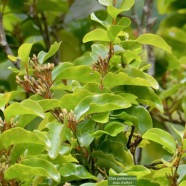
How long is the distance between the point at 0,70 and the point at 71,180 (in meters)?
1.02

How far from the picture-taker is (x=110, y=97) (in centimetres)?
99

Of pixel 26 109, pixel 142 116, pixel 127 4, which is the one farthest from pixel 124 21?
pixel 26 109

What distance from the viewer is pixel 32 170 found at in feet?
2.86

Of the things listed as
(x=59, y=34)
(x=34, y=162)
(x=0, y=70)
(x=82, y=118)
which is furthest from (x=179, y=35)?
(x=34, y=162)

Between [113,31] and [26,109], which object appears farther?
[113,31]

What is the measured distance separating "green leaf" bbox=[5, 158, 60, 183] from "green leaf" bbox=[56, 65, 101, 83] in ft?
0.72

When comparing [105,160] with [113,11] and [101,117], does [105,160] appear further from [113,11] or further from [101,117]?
[113,11]

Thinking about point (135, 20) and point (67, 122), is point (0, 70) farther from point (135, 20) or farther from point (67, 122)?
point (67, 122)

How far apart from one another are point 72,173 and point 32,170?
105 mm

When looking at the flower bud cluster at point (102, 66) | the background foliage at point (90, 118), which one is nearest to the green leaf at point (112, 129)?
the background foliage at point (90, 118)

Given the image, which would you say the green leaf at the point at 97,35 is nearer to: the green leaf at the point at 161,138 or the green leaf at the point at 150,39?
the green leaf at the point at 150,39

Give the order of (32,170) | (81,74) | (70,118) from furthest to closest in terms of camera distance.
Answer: (81,74) < (70,118) < (32,170)

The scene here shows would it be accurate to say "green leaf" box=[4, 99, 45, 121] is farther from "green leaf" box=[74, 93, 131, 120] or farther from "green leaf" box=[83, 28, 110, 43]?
"green leaf" box=[83, 28, 110, 43]

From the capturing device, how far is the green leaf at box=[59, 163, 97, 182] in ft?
3.14
